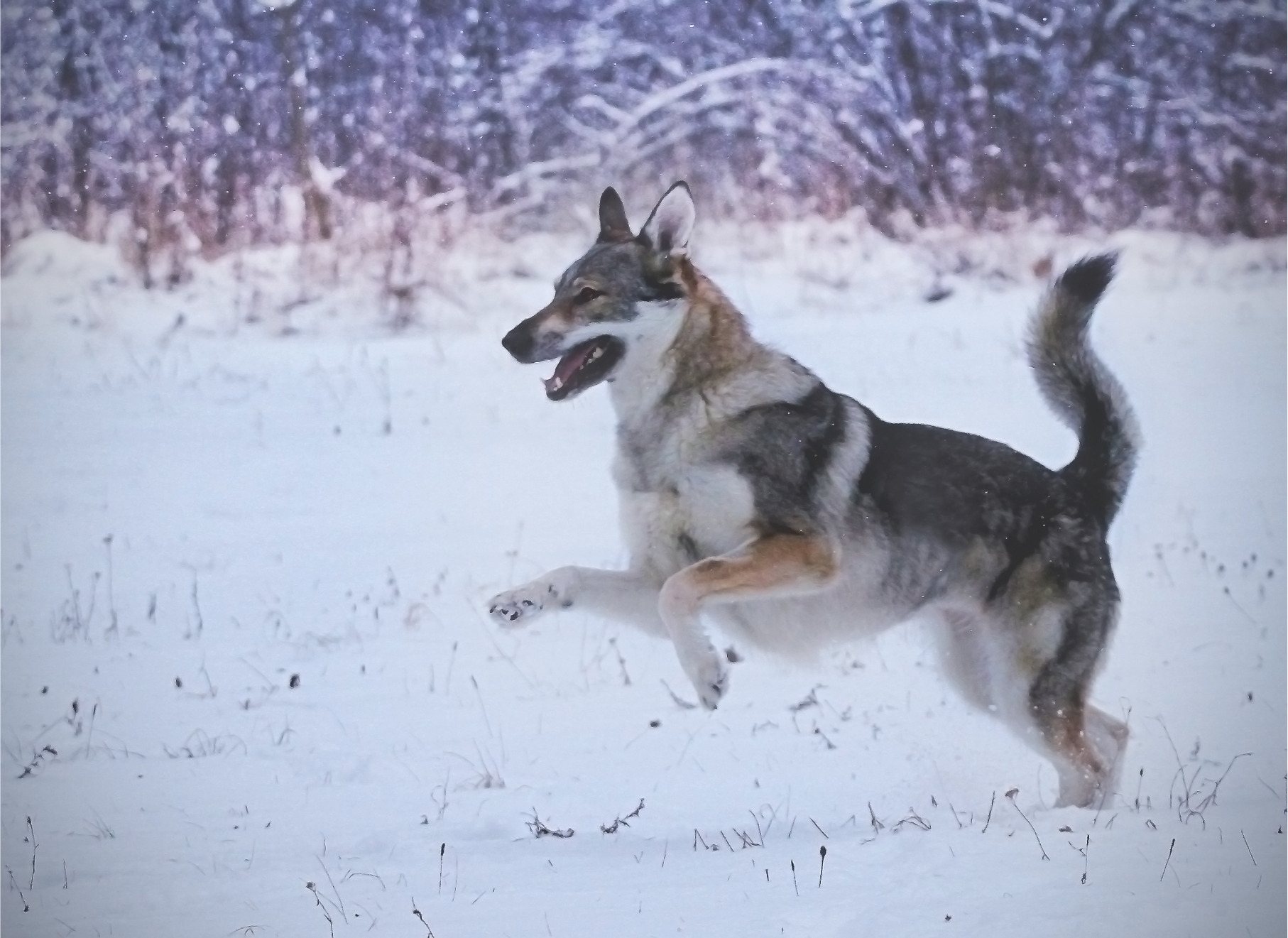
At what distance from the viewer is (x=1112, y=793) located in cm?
411

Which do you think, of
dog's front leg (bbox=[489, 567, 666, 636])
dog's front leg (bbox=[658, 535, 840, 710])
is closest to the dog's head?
dog's front leg (bbox=[489, 567, 666, 636])

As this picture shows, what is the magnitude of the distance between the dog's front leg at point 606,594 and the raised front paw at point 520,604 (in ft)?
0.03

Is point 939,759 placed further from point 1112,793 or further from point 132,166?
point 132,166

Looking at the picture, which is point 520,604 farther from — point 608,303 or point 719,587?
point 608,303

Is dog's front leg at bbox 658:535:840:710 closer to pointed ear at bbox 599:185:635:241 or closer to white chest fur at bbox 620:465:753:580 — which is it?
white chest fur at bbox 620:465:753:580

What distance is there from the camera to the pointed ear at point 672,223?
13.5 feet

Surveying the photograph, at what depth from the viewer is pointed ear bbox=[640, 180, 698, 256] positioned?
412 centimetres

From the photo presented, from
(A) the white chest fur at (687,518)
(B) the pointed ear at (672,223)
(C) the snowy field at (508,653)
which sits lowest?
(C) the snowy field at (508,653)

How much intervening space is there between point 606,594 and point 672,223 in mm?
1275

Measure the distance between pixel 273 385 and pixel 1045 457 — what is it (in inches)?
230

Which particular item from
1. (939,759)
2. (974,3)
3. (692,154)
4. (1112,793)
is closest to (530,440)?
(692,154)

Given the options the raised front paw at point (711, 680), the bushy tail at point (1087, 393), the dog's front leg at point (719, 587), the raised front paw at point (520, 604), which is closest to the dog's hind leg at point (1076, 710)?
the bushy tail at point (1087, 393)

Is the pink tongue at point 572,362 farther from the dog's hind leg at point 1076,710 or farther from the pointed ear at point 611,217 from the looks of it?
the dog's hind leg at point 1076,710

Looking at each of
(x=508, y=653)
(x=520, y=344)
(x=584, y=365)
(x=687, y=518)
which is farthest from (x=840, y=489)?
(x=508, y=653)
